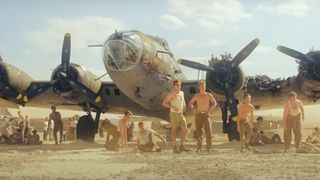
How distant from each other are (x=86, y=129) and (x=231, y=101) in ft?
24.1

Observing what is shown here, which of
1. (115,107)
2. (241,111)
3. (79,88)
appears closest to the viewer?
(241,111)

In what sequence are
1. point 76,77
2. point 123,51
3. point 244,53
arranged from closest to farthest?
point 123,51 < point 244,53 < point 76,77

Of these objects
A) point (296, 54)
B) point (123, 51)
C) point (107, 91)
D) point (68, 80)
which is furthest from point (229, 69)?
point (68, 80)

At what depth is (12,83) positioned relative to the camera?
1997 centimetres

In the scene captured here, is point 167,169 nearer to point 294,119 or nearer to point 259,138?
point 294,119

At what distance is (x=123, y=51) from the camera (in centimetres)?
1666

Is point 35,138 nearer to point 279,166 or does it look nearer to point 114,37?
point 114,37

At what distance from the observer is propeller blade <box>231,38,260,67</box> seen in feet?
57.0

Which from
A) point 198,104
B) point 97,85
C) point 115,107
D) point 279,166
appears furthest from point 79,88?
point 279,166

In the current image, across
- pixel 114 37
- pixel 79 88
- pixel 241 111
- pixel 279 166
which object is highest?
pixel 114 37

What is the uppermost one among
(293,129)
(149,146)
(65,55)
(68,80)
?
(65,55)

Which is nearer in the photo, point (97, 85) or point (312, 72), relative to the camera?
point (312, 72)

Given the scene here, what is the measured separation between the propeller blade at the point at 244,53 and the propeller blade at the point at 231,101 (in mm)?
991

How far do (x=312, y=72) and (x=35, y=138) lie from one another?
37.8 feet
